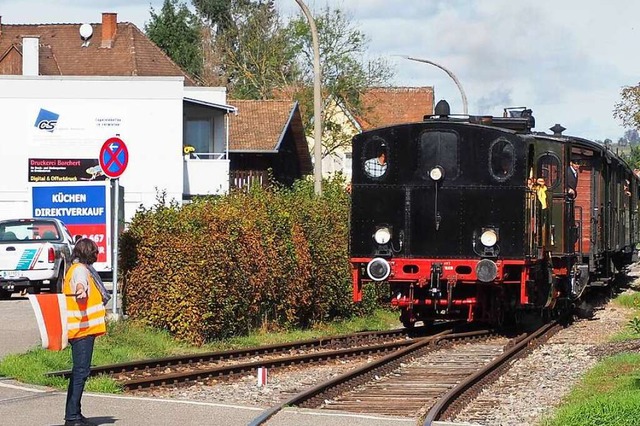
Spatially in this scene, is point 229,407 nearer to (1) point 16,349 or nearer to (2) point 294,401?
(2) point 294,401

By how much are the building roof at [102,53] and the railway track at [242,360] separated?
124 feet

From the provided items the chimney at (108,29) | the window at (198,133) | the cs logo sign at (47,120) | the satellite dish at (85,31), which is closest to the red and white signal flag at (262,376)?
the cs logo sign at (47,120)

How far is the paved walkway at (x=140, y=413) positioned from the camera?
10844 mm

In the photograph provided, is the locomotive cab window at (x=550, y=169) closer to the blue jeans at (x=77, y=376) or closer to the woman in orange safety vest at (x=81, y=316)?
the woman in orange safety vest at (x=81, y=316)

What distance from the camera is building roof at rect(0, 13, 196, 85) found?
2244 inches

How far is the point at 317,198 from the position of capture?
23812 millimetres

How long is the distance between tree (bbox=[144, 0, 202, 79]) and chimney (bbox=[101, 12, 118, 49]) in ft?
69.2

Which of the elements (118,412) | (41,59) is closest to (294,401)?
(118,412)

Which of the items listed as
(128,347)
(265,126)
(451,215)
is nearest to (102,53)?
(265,126)

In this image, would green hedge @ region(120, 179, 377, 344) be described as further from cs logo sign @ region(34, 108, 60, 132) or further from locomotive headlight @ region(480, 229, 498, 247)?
cs logo sign @ region(34, 108, 60, 132)

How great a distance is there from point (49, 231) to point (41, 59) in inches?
1205

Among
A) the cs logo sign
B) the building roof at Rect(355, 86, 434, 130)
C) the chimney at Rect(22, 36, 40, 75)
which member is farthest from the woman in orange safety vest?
the building roof at Rect(355, 86, 434, 130)

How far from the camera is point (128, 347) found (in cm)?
1673

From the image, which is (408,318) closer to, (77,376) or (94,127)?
(77,376)
